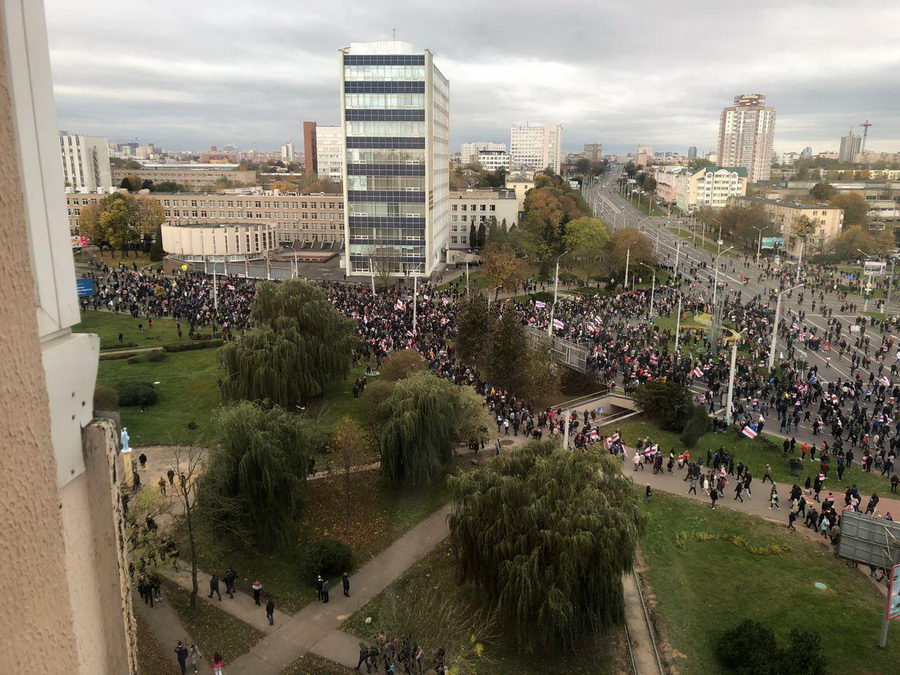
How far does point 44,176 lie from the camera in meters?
1.93

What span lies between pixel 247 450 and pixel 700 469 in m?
17.0

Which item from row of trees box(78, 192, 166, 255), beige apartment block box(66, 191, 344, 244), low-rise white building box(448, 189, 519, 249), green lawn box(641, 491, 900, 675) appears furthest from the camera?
low-rise white building box(448, 189, 519, 249)

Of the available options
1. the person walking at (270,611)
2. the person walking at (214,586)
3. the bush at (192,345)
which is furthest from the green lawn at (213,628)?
the bush at (192,345)

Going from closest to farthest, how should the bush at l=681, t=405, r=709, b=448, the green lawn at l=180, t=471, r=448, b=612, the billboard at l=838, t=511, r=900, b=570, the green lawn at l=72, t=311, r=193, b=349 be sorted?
1. the billboard at l=838, t=511, r=900, b=570
2. the green lawn at l=180, t=471, r=448, b=612
3. the bush at l=681, t=405, r=709, b=448
4. the green lawn at l=72, t=311, r=193, b=349

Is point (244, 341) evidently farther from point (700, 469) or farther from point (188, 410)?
point (700, 469)

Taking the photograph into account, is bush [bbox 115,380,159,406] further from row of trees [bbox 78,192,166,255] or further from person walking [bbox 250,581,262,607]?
row of trees [bbox 78,192,166,255]

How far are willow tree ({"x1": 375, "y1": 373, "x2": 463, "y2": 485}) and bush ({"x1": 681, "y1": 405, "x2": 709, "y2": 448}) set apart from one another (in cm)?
1034

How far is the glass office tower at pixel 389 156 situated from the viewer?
57.5 metres

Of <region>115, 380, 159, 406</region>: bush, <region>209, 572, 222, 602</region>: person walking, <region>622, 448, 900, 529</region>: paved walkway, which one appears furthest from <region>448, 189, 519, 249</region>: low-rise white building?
<region>209, 572, 222, 602</region>: person walking

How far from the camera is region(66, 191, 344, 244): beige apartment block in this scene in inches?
3292

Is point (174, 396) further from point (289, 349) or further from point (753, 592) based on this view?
point (753, 592)

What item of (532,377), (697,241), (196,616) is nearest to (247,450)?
(196,616)

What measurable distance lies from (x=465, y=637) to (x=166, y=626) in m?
7.75

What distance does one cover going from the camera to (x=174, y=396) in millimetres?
32906
